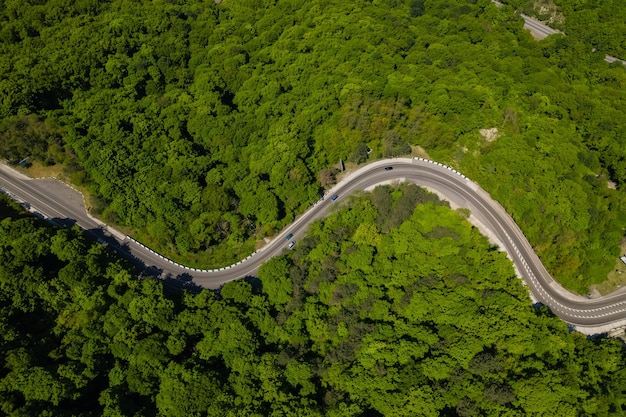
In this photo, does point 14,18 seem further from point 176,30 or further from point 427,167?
point 427,167

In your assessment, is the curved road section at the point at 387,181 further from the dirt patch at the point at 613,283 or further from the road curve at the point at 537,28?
the road curve at the point at 537,28

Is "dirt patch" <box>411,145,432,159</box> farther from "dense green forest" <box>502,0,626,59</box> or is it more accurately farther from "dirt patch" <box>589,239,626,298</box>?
"dense green forest" <box>502,0,626,59</box>

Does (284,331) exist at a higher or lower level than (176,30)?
lower

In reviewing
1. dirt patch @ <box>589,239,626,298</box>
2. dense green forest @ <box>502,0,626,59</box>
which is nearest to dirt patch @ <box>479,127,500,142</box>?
dirt patch @ <box>589,239,626,298</box>

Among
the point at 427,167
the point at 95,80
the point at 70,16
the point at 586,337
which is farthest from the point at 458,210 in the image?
the point at 70,16

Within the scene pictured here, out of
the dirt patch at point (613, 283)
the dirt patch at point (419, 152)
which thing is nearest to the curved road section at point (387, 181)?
the dirt patch at point (613, 283)

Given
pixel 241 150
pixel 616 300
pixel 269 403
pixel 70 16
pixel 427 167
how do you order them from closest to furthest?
pixel 269 403 → pixel 616 300 → pixel 427 167 → pixel 241 150 → pixel 70 16
